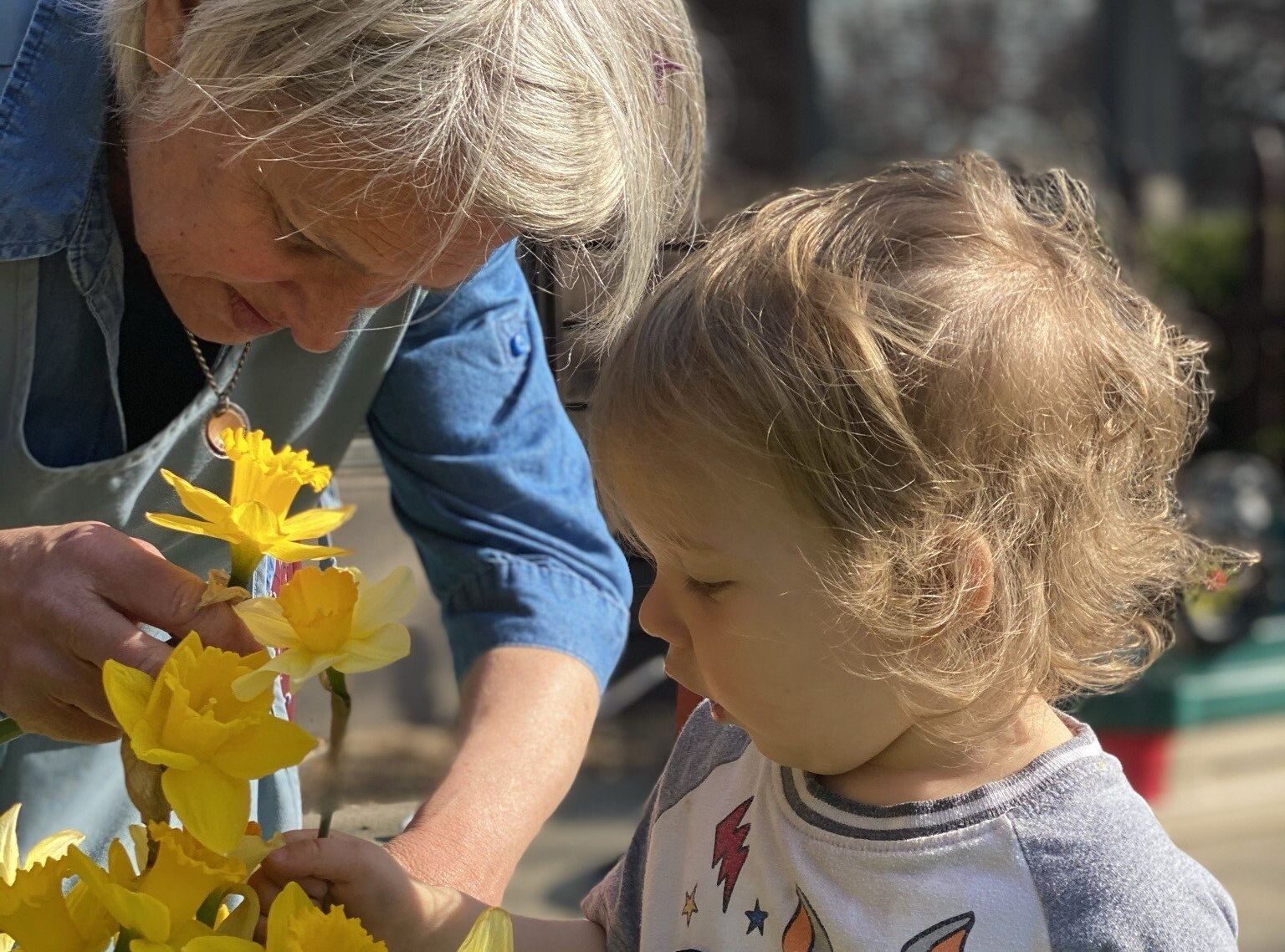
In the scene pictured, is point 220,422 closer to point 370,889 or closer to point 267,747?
point 370,889

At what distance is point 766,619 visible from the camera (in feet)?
3.54

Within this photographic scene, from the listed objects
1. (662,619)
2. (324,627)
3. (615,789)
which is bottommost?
(615,789)

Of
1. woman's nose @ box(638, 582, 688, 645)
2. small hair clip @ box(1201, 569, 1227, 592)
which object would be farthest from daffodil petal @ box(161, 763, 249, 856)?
small hair clip @ box(1201, 569, 1227, 592)

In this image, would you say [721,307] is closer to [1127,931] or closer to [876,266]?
[876,266]

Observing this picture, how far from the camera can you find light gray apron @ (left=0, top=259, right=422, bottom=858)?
1345mm

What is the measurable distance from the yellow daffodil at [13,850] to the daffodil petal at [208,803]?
11 cm

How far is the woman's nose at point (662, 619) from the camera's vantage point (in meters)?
1.11

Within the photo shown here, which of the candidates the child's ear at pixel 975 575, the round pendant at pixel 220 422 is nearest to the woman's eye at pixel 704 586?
the child's ear at pixel 975 575

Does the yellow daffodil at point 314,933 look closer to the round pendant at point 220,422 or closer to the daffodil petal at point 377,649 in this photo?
the daffodil petal at point 377,649

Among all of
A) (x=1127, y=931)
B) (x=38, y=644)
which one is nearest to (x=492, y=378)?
(x=38, y=644)

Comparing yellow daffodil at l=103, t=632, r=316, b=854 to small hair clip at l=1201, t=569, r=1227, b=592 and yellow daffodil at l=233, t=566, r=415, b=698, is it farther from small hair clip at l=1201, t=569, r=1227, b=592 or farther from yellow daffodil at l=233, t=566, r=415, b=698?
small hair clip at l=1201, t=569, r=1227, b=592

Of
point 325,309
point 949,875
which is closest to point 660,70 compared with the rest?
point 325,309

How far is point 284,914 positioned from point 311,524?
244 mm

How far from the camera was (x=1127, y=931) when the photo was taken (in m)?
0.99
